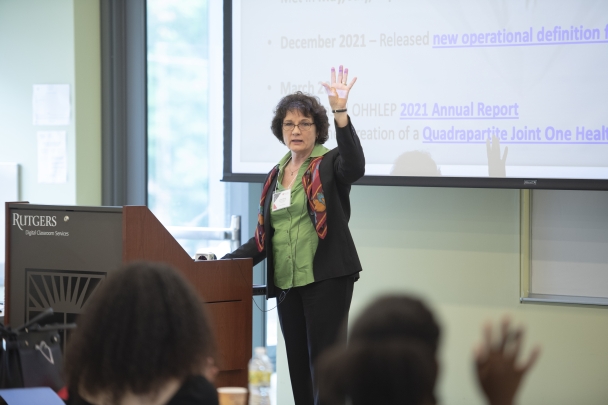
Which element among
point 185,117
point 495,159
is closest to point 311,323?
point 495,159

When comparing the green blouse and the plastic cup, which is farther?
A: the green blouse

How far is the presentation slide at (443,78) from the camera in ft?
10.3

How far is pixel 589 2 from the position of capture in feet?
10.2

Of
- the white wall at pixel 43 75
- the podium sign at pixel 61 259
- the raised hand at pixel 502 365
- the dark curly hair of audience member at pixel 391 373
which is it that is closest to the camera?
the dark curly hair of audience member at pixel 391 373

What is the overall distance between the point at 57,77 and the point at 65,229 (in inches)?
88.4

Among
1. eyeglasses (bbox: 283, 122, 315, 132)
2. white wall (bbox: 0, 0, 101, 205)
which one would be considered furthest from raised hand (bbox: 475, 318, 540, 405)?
white wall (bbox: 0, 0, 101, 205)

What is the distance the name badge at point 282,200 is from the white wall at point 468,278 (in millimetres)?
978

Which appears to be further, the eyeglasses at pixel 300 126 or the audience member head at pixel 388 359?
the eyeglasses at pixel 300 126

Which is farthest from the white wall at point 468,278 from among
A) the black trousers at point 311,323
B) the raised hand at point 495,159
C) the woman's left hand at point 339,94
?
the woman's left hand at point 339,94

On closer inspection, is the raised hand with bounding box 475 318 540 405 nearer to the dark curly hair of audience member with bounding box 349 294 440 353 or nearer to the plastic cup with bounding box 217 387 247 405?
the dark curly hair of audience member with bounding box 349 294 440 353

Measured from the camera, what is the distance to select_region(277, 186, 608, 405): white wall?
333cm

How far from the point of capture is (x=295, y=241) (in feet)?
8.63

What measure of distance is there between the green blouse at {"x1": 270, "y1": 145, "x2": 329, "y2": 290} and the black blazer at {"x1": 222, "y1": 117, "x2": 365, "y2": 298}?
0.03 metres

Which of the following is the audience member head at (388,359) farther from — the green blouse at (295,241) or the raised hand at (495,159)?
the raised hand at (495,159)
